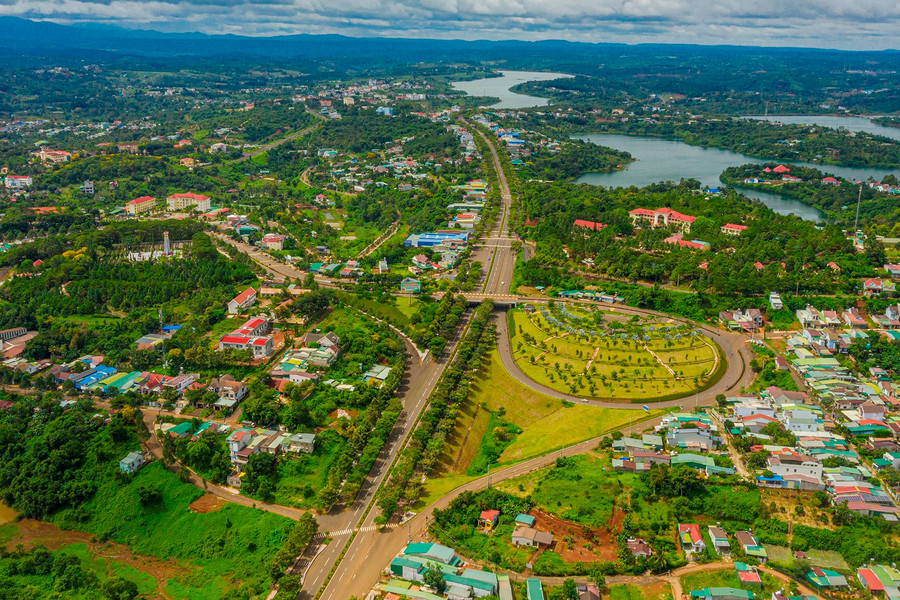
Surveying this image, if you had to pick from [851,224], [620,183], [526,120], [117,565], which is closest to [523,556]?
[117,565]

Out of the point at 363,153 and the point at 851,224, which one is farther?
the point at 363,153

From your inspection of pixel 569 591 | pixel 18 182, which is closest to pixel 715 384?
pixel 569 591

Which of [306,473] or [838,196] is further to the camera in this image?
[838,196]

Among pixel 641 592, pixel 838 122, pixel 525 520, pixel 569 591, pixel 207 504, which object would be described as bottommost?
pixel 207 504

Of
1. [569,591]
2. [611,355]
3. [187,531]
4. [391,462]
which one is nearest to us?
[569,591]

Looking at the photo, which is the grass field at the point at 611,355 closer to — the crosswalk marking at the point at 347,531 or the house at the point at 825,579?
the house at the point at 825,579

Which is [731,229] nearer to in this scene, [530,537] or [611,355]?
[611,355]

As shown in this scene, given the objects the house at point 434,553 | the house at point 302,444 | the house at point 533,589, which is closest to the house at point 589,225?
the house at point 302,444

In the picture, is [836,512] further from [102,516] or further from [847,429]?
[102,516]
